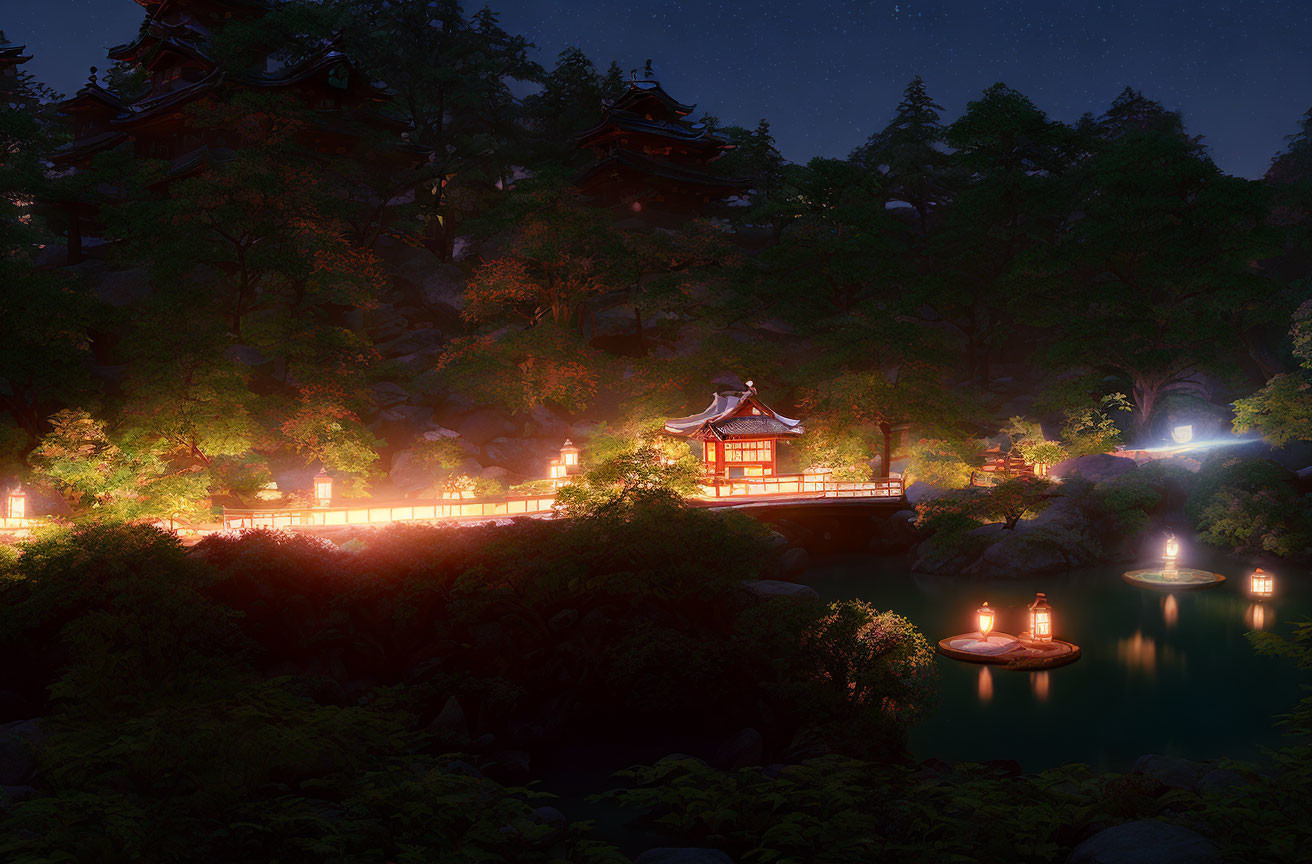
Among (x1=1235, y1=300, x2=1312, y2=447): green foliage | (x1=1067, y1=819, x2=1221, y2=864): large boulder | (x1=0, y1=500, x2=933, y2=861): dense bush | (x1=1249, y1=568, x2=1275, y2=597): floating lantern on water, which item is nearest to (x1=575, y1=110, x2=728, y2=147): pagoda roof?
(x1=1235, y1=300, x2=1312, y2=447): green foliage

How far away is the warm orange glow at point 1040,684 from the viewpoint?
19.2m

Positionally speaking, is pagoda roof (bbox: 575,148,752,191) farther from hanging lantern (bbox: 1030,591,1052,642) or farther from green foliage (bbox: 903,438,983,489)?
hanging lantern (bbox: 1030,591,1052,642)

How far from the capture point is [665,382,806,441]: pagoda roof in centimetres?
3353

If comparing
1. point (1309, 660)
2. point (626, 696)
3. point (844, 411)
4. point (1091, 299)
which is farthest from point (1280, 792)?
point (1091, 299)

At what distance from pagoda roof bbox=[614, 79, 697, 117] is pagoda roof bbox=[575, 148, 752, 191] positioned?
346 centimetres

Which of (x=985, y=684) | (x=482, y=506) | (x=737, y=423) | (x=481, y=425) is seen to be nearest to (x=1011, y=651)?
(x=985, y=684)

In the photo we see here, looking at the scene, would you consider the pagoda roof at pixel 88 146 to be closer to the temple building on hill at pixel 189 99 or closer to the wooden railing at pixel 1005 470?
the temple building on hill at pixel 189 99

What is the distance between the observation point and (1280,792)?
9.66m

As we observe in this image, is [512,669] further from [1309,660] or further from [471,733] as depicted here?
[1309,660]

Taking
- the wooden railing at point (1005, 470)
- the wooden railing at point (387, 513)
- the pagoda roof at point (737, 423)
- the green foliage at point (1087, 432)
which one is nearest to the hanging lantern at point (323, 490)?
the wooden railing at point (387, 513)

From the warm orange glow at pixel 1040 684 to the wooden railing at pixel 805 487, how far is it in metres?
12.9

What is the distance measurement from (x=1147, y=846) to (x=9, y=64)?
5307 cm

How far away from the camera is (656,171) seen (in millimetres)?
45406

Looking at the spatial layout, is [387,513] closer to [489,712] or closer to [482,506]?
[482,506]
